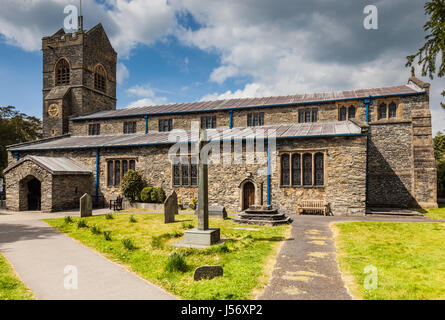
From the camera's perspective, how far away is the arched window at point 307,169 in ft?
56.9

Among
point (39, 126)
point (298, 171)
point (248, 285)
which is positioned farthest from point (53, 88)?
point (248, 285)

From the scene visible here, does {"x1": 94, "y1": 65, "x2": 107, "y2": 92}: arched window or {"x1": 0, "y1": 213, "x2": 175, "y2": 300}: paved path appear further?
{"x1": 94, "y1": 65, "x2": 107, "y2": 92}: arched window

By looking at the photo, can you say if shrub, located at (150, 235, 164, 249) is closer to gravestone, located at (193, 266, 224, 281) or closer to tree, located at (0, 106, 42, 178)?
gravestone, located at (193, 266, 224, 281)

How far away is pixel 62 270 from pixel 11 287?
3.82 ft

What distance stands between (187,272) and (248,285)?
1.76 meters

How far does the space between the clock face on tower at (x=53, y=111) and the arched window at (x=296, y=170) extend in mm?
28343

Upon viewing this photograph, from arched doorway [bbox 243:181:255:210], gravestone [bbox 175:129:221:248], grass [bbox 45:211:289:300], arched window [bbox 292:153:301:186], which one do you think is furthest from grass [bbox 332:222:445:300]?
arched doorway [bbox 243:181:255:210]

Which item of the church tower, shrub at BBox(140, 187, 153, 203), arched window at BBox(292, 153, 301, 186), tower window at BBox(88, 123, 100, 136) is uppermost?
the church tower

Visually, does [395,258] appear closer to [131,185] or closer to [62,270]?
[62,270]

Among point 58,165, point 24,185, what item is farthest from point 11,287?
point 24,185

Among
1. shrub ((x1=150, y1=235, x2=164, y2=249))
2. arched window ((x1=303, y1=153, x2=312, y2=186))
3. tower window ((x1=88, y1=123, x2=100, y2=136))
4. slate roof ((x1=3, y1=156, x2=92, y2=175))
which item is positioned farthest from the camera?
tower window ((x1=88, y1=123, x2=100, y2=136))

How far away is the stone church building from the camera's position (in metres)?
17.1

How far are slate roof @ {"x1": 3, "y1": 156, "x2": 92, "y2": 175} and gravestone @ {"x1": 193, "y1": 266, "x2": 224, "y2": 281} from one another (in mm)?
17066
